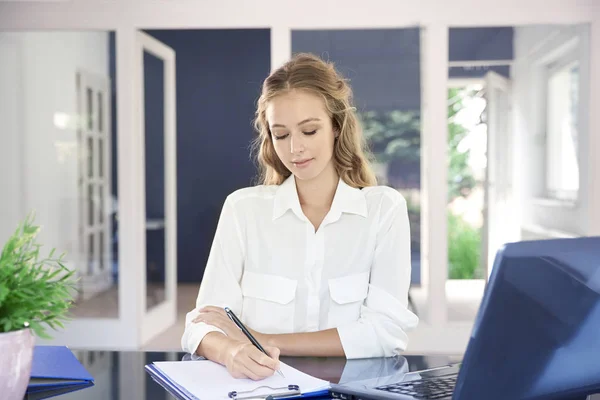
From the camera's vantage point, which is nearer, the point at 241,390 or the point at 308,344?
the point at 241,390

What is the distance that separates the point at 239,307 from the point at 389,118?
340 centimetres

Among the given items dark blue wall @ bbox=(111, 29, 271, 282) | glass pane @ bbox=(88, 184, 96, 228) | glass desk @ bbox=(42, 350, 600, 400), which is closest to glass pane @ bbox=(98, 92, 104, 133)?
glass pane @ bbox=(88, 184, 96, 228)

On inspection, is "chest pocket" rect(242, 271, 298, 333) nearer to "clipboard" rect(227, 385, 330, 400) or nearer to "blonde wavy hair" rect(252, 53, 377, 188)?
"blonde wavy hair" rect(252, 53, 377, 188)

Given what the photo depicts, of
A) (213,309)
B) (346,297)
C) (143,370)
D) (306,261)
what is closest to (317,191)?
(306,261)

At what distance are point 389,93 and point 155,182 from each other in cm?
201

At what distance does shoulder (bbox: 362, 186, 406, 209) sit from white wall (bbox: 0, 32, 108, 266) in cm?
356

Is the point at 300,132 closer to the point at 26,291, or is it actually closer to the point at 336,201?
the point at 336,201

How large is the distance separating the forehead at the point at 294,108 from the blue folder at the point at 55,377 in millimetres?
728

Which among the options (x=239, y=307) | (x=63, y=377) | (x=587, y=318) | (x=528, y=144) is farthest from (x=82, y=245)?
(x=587, y=318)

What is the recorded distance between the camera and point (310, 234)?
195cm

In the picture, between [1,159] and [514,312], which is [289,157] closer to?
[514,312]

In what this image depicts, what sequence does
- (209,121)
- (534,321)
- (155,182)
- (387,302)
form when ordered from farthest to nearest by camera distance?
(209,121)
(155,182)
(387,302)
(534,321)

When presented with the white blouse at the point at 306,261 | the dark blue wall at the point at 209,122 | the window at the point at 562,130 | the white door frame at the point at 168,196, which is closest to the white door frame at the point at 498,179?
the window at the point at 562,130

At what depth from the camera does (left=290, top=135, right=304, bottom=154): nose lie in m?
1.83
